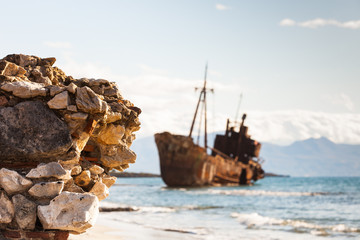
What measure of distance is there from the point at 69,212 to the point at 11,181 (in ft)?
2.08

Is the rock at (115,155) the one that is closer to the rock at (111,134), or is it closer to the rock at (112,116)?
the rock at (111,134)

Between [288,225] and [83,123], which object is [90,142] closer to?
[83,123]

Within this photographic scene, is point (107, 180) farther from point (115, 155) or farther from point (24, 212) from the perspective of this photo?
point (24, 212)

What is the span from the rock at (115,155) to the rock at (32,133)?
968 mm

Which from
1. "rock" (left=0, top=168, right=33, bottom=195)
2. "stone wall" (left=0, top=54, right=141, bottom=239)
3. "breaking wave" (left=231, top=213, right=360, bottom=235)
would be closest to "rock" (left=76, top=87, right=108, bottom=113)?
"stone wall" (left=0, top=54, right=141, bottom=239)

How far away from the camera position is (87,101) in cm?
511

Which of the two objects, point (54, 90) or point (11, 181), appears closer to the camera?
point (11, 181)

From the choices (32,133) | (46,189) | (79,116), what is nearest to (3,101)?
(32,133)

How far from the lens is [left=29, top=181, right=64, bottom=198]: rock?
4753 millimetres

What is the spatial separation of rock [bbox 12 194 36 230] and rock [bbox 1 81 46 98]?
1.00 m

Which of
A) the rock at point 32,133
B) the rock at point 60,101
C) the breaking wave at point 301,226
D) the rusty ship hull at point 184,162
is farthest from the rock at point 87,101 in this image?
the rusty ship hull at point 184,162

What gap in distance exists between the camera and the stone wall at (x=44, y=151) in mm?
4727

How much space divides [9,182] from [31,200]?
0.27m

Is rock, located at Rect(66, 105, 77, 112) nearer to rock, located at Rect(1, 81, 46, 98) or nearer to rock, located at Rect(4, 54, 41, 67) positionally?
rock, located at Rect(1, 81, 46, 98)
